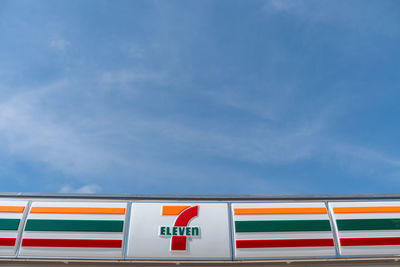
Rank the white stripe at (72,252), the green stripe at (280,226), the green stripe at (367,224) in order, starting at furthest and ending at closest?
the green stripe at (367,224) → the green stripe at (280,226) → the white stripe at (72,252)

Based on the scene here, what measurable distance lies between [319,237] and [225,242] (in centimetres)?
261

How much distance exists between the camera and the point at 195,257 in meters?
8.23

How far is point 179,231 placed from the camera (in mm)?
8484

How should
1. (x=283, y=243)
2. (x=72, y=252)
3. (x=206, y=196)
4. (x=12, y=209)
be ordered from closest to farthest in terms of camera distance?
1. (x=72, y=252)
2. (x=283, y=243)
3. (x=12, y=209)
4. (x=206, y=196)

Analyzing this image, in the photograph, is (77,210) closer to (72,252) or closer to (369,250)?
(72,252)

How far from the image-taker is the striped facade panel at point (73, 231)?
8141 mm

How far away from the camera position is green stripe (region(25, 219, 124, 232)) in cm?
834

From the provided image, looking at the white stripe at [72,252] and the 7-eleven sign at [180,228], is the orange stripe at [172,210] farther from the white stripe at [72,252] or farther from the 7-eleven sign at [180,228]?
the white stripe at [72,252]

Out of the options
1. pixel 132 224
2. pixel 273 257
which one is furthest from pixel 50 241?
pixel 273 257

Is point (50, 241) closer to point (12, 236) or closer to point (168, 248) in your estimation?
point (12, 236)

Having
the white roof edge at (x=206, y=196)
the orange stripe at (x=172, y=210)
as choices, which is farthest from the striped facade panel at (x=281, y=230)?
the orange stripe at (x=172, y=210)

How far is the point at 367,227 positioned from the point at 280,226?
2.50 meters

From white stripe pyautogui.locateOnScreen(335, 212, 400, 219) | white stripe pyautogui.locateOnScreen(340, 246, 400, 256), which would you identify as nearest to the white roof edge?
white stripe pyautogui.locateOnScreen(335, 212, 400, 219)

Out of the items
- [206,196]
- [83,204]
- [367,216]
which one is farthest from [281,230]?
[83,204]
